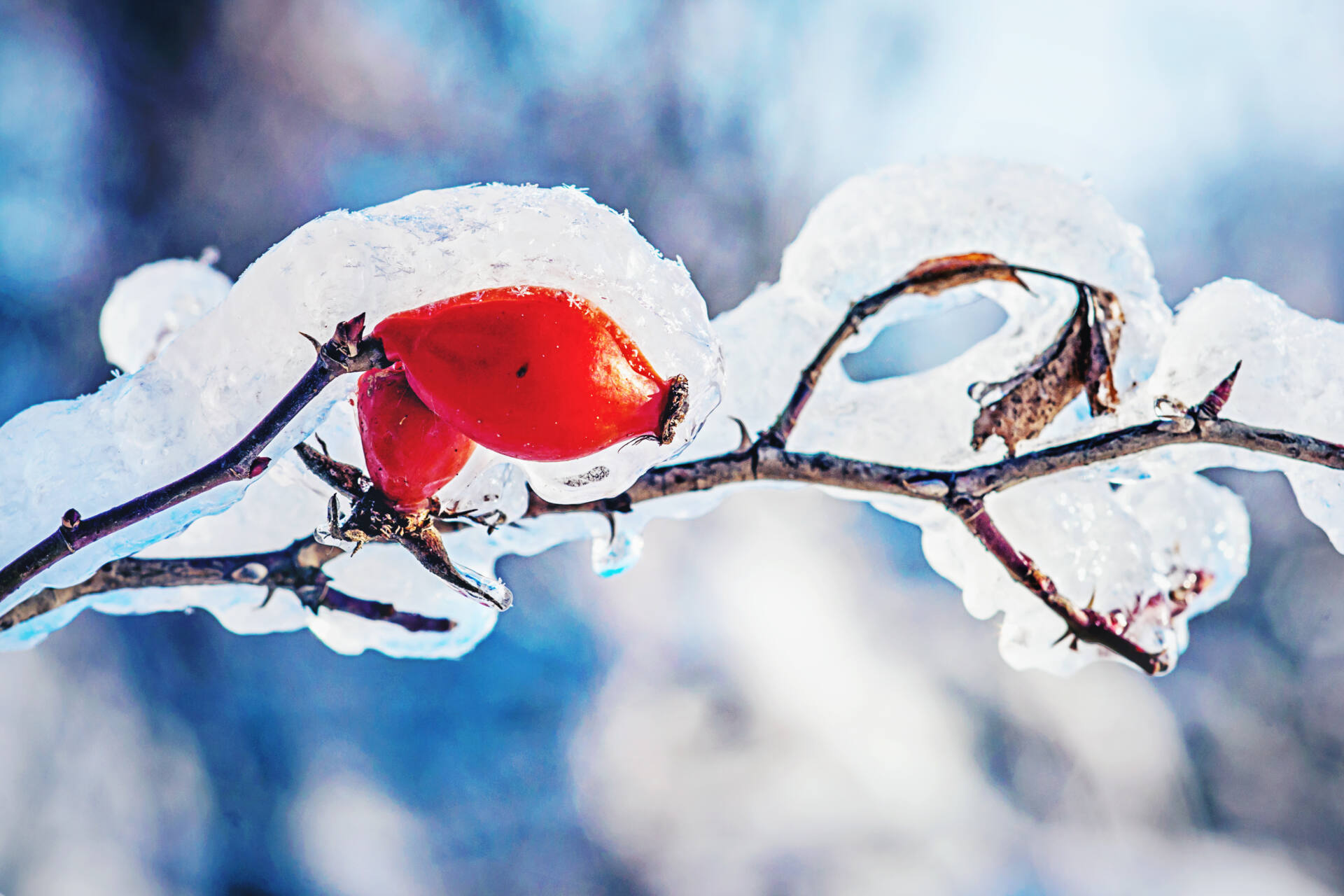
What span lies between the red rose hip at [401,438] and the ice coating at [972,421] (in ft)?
0.17

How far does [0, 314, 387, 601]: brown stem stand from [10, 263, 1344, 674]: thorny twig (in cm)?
3

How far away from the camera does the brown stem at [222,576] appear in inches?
14.8

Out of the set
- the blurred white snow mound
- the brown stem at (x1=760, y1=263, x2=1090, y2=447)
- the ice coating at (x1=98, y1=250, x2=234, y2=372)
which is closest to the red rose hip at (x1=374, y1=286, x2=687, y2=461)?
the blurred white snow mound

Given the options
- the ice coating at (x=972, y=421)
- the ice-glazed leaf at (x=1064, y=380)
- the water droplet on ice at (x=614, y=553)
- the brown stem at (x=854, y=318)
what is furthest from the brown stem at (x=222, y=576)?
the ice-glazed leaf at (x=1064, y=380)

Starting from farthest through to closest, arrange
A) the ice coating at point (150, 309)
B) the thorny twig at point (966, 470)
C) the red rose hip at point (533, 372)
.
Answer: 1. the ice coating at point (150, 309)
2. the thorny twig at point (966, 470)
3. the red rose hip at point (533, 372)

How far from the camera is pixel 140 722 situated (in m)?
1.30

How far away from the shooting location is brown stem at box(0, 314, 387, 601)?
0.23 meters

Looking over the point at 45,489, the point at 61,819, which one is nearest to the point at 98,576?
the point at 45,489

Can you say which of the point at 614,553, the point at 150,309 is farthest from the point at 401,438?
the point at 150,309

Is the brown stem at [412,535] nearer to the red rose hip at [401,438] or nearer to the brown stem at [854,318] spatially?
the red rose hip at [401,438]

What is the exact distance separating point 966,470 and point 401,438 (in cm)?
27

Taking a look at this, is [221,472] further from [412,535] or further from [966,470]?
[966,470]

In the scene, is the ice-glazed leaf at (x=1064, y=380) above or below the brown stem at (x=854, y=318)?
below

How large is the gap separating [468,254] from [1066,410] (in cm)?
36
